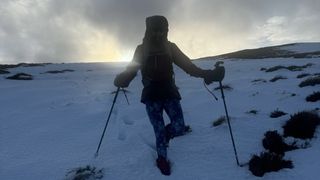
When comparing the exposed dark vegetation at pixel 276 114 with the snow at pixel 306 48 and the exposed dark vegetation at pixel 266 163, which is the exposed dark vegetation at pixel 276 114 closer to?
the exposed dark vegetation at pixel 266 163

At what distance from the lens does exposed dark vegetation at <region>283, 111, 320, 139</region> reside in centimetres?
940

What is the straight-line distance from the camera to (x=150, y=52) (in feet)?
28.1

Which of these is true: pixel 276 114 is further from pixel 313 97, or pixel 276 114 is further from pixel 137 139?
pixel 137 139

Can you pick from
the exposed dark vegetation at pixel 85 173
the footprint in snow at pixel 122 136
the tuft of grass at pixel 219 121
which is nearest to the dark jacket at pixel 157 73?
the exposed dark vegetation at pixel 85 173

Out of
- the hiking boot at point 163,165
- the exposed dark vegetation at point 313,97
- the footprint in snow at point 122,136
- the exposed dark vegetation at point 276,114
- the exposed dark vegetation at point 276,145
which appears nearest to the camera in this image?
the hiking boot at point 163,165

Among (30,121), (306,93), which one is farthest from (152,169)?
(306,93)

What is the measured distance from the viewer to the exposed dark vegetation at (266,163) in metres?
7.86

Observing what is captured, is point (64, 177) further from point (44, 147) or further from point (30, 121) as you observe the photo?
point (30, 121)

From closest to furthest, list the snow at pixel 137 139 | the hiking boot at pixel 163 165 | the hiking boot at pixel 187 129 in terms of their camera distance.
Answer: the hiking boot at pixel 163 165 → the snow at pixel 137 139 → the hiking boot at pixel 187 129

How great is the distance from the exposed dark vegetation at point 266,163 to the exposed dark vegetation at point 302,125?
4.81 feet

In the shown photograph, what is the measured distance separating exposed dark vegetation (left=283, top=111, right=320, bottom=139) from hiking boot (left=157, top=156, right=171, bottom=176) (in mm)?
2760

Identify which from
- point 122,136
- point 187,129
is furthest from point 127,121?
point 187,129

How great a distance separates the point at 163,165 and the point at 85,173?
1.47 metres

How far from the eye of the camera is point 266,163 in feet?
26.1
